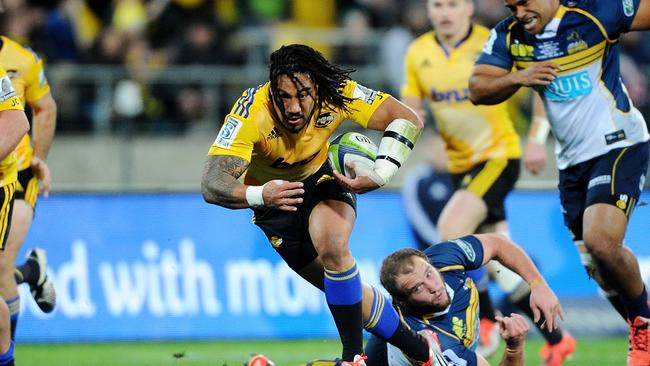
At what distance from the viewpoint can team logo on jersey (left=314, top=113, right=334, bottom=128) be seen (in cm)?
698

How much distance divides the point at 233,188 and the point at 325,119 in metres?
0.91

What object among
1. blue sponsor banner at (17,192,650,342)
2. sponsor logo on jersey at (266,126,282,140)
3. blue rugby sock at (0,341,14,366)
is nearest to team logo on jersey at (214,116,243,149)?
sponsor logo on jersey at (266,126,282,140)

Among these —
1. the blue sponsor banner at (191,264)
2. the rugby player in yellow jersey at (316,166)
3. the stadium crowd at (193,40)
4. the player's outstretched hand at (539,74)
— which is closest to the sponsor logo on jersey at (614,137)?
the player's outstretched hand at (539,74)

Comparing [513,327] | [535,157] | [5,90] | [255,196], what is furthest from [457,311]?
[5,90]

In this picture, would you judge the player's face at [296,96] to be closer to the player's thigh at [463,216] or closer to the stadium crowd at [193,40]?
the player's thigh at [463,216]

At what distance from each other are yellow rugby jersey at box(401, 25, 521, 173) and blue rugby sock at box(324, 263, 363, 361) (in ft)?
11.1

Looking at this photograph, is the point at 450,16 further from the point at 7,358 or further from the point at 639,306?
the point at 7,358

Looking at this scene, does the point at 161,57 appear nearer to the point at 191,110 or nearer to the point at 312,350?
the point at 191,110

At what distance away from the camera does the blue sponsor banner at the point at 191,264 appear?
37.9 ft

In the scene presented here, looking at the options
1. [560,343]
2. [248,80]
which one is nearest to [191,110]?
[248,80]

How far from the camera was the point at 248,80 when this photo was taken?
1464 cm

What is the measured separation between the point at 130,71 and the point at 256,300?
4257mm

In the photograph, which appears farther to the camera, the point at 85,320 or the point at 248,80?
the point at 248,80

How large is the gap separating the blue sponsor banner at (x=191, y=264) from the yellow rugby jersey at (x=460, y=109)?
200cm
